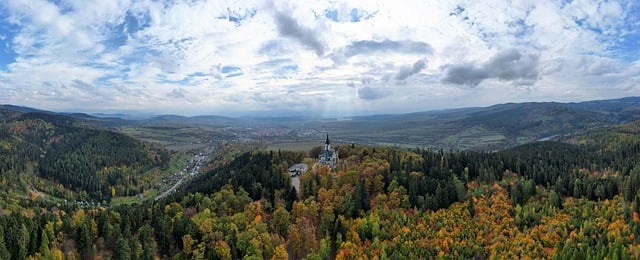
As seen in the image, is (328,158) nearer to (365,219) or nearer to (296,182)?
(296,182)

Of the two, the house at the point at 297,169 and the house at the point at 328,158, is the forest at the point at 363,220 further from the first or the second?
the house at the point at 328,158

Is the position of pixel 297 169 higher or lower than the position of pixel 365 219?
higher

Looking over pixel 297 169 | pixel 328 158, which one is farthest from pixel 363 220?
pixel 328 158

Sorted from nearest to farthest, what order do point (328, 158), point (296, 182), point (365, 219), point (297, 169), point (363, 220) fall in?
point (363, 220), point (365, 219), point (296, 182), point (297, 169), point (328, 158)

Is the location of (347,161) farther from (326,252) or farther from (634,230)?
(634,230)

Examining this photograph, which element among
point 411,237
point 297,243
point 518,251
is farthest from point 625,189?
point 297,243

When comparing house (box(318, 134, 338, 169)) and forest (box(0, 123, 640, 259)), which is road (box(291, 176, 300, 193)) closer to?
forest (box(0, 123, 640, 259))

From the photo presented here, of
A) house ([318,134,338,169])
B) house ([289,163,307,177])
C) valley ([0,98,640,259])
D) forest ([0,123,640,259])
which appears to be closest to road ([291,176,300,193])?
valley ([0,98,640,259])
